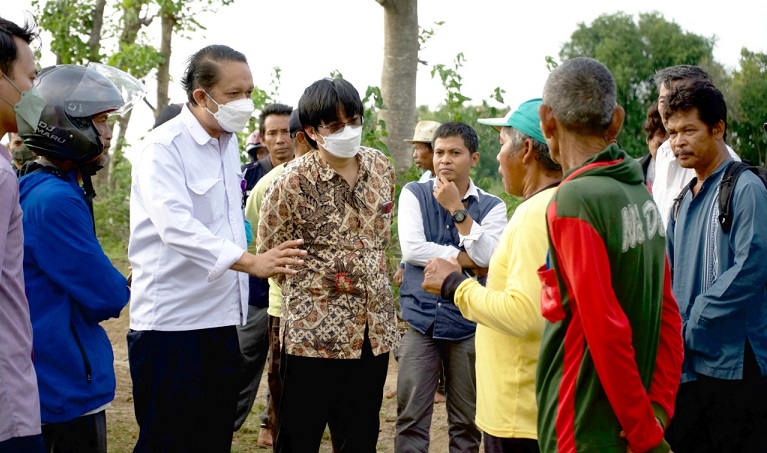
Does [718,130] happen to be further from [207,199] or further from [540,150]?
[207,199]

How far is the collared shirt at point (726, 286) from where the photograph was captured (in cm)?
377

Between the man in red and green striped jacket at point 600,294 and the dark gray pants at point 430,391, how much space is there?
2.29m

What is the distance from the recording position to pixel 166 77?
15.7 metres

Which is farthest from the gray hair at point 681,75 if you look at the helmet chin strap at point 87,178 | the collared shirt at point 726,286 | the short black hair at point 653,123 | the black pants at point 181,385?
the helmet chin strap at point 87,178

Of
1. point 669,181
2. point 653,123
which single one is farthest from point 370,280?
point 653,123

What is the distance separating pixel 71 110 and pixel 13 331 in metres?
1.38

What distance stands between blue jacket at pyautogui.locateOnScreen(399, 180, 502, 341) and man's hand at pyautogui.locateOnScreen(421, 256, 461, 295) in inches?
65.4

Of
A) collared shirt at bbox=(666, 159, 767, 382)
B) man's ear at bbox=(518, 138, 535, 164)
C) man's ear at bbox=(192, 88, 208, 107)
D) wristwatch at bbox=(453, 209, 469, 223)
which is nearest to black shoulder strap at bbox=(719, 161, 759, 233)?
collared shirt at bbox=(666, 159, 767, 382)

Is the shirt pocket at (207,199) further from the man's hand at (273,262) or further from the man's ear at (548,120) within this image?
the man's ear at (548,120)

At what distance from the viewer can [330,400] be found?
4387 mm

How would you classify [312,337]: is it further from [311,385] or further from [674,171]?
[674,171]

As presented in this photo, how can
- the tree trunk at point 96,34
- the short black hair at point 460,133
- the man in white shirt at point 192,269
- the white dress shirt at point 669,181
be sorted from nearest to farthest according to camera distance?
the man in white shirt at point 192,269
the white dress shirt at point 669,181
the short black hair at point 460,133
the tree trunk at point 96,34

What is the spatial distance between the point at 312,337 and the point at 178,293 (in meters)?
0.67

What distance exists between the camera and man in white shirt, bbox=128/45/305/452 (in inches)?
153
